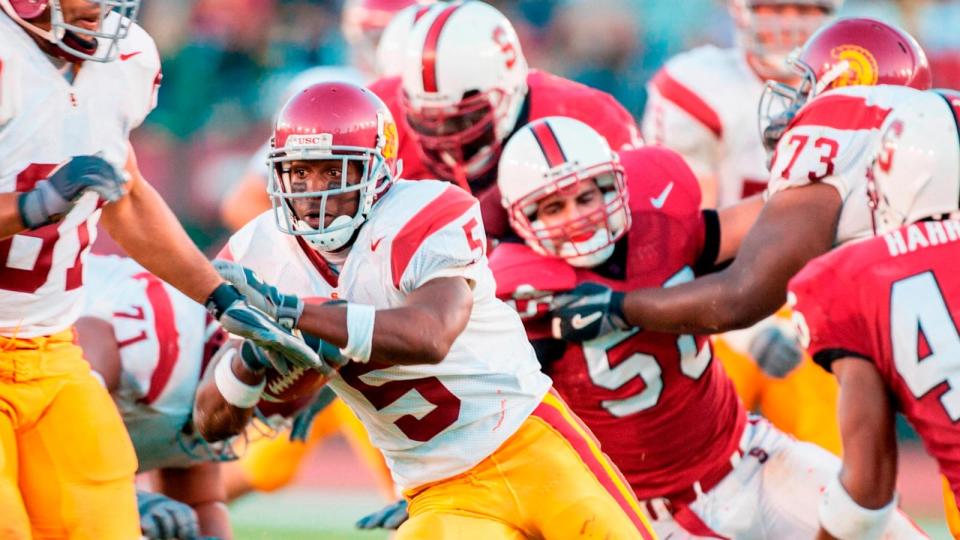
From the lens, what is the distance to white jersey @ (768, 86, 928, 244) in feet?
13.4

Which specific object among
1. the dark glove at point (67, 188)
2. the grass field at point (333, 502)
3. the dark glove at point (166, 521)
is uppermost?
the dark glove at point (67, 188)

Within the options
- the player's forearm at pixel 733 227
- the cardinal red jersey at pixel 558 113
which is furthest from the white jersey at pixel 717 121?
the player's forearm at pixel 733 227

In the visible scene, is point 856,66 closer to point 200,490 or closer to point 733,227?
point 733,227

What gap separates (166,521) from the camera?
442 centimetres

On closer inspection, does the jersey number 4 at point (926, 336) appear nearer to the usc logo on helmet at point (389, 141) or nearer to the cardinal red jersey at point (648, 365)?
the cardinal red jersey at point (648, 365)

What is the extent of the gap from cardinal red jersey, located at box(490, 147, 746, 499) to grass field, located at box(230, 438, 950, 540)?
9.24ft

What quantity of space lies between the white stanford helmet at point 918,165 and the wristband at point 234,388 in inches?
55.8

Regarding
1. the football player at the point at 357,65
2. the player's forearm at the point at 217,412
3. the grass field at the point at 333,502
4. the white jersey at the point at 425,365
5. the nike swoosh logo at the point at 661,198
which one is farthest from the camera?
the grass field at the point at 333,502

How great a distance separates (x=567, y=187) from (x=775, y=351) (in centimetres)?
140

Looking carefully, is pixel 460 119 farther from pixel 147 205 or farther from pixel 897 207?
pixel 897 207

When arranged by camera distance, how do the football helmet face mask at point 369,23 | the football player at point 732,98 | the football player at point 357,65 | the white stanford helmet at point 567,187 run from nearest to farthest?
the white stanford helmet at point 567,187 < the football player at point 732,98 < the football player at point 357,65 < the football helmet face mask at point 369,23

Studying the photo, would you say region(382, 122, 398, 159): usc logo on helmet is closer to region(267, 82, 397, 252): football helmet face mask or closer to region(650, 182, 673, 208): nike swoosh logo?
region(267, 82, 397, 252): football helmet face mask

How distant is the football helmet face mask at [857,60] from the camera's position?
14.7 feet

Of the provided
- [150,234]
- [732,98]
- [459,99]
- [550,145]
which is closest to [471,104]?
[459,99]
